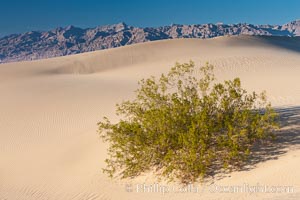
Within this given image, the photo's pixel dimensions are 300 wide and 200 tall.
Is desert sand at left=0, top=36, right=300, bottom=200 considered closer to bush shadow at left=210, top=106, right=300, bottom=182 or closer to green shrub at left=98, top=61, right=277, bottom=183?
bush shadow at left=210, top=106, right=300, bottom=182

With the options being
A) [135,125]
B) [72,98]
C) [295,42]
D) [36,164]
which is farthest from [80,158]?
[295,42]

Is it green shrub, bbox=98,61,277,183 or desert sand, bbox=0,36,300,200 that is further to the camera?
green shrub, bbox=98,61,277,183

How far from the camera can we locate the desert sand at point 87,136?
8039 mm

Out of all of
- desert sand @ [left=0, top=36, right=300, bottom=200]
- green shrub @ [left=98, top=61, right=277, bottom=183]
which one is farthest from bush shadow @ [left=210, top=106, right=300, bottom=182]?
green shrub @ [left=98, top=61, right=277, bottom=183]

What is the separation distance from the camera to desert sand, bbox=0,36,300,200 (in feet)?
26.4

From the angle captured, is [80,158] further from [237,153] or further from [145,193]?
[237,153]

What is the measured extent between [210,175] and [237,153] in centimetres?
88

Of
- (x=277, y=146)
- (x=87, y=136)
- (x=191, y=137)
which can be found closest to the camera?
(x=191, y=137)

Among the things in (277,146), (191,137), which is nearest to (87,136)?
(191,137)

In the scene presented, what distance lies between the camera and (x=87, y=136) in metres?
13.9

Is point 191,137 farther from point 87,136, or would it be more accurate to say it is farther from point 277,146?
point 87,136

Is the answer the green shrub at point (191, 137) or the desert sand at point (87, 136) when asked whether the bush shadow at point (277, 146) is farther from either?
the green shrub at point (191, 137)

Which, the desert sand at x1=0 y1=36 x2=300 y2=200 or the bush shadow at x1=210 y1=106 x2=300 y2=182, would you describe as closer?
the desert sand at x1=0 y1=36 x2=300 y2=200

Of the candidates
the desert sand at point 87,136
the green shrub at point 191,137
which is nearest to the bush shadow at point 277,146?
the desert sand at point 87,136
